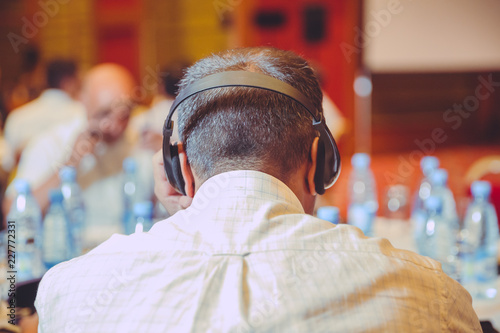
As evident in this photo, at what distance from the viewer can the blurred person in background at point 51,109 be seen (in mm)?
3424

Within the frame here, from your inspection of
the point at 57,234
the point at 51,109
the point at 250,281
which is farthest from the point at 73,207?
the point at 51,109

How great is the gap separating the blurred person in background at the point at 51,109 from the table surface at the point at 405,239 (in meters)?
2.39

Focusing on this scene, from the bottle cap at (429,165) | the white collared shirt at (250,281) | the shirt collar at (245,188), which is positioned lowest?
the white collared shirt at (250,281)

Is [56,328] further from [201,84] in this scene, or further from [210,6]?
[210,6]

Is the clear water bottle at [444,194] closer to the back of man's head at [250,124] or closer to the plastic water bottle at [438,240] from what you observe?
the plastic water bottle at [438,240]

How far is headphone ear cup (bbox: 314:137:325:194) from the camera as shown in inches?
33.7

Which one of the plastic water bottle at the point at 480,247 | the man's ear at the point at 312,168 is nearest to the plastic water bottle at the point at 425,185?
the plastic water bottle at the point at 480,247

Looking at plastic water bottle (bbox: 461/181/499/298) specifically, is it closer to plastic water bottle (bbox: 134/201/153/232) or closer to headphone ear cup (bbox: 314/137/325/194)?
headphone ear cup (bbox: 314/137/325/194)

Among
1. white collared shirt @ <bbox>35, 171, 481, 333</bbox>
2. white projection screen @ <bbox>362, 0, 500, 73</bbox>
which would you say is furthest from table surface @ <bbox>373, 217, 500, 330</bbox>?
white projection screen @ <bbox>362, 0, 500, 73</bbox>

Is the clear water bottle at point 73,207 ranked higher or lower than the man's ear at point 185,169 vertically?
lower

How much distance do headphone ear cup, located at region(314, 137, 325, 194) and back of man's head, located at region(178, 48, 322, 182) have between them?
32mm

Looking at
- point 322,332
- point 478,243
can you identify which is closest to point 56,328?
point 322,332

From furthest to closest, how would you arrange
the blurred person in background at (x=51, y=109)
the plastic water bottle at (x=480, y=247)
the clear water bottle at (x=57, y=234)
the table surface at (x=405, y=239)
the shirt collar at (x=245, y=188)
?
the blurred person in background at (x=51, y=109), the clear water bottle at (x=57, y=234), the plastic water bottle at (x=480, y=247), the table surface at (x=405, y=239), the shirt collar at (x=245, y=188)

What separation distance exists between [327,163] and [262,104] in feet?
0.65
